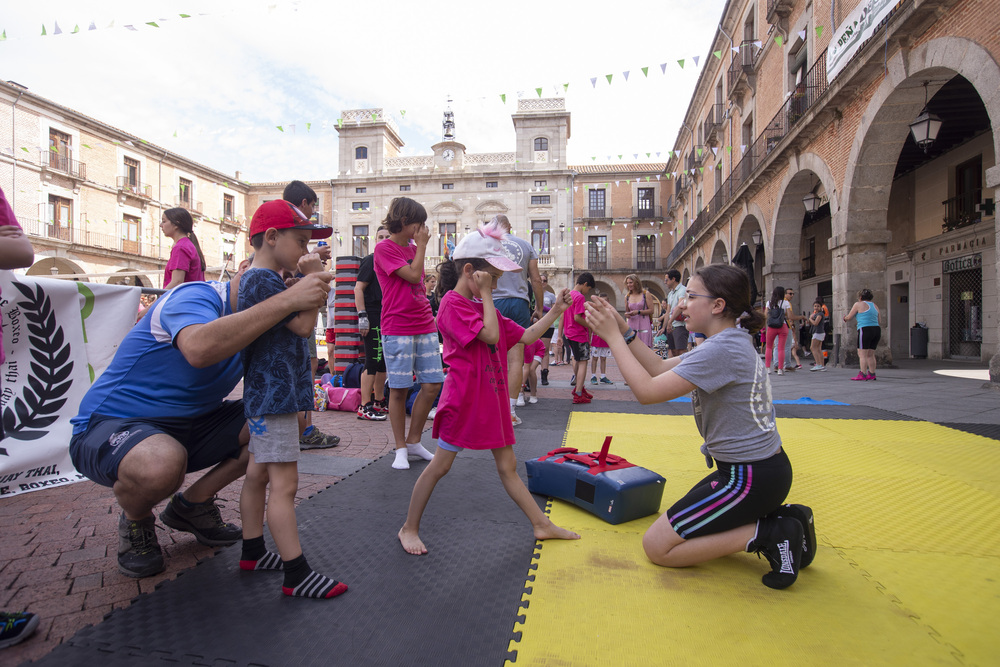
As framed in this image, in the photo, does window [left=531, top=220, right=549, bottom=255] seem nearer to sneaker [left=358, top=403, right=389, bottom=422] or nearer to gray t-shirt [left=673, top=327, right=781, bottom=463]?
sneaker [left=358, top=403, right=389, bottom=422]

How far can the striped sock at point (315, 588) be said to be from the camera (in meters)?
1.86

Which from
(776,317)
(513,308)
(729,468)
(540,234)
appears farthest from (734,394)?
(540,234)

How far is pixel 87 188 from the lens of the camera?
89.2 ft

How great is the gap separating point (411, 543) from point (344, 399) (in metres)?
3.99

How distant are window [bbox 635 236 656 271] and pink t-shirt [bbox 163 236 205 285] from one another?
35.8 metres

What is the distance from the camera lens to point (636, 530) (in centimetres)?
257

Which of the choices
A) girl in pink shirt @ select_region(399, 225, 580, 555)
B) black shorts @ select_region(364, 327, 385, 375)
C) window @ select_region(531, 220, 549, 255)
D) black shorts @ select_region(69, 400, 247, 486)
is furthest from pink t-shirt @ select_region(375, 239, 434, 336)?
window @ select_region(531, 220, 549, 255)

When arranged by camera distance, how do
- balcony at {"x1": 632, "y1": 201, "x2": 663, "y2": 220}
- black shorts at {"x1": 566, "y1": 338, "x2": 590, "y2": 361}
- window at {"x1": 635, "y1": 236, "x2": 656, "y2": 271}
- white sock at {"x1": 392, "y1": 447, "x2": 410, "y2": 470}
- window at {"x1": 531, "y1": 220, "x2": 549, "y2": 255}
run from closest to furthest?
white sock at {"x1": 392, "y1": 447, "x2": 410, "y2": 470} < black shorts at {"x1": 566, "y1": 338, "x2": 590, "y2": 361} < window at {"x1": 531, "y1": 220, "x2": 549, "y2": 255} < window at {"x1": 635, "y1": 236, "x2": 656, "y2": 271} < balcony at {"x1": 632, "y1": 201, "x2": 663, "y2": 220}

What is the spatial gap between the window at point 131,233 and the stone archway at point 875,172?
3338 centimetres

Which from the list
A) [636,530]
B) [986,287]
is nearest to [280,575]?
[636,530]

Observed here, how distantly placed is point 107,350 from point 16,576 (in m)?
2.04

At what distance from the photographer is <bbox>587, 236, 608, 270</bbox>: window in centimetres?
3753

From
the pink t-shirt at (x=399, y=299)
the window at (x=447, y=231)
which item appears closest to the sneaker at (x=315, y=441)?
the pink t-shirt at (x=399, y=299)

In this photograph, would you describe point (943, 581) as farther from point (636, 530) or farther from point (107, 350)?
point (107, 350)
